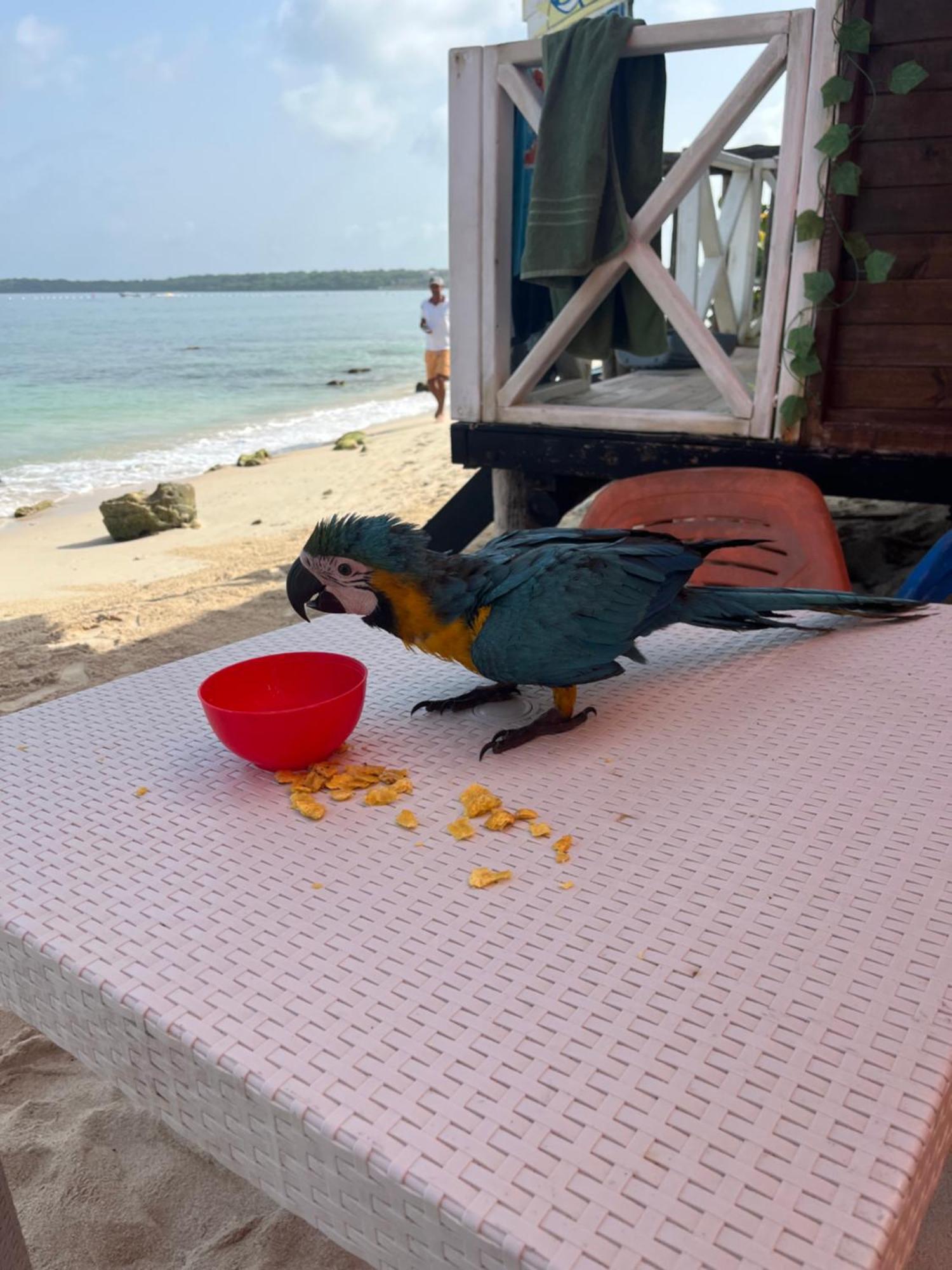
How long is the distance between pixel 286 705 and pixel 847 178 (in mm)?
2494

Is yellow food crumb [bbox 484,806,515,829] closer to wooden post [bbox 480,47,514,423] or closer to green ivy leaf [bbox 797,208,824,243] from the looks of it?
green ivy leaf [bbox 797,208,824,243]

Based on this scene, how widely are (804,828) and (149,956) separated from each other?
67 cm

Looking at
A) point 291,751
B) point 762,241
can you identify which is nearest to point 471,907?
point 291,751

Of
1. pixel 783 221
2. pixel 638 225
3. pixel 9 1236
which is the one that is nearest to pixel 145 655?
pixel 638 225

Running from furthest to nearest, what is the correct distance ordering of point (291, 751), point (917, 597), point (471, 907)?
point (917, 597)
point (291, 751)
point (471, 907)

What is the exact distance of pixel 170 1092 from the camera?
0.74 metres

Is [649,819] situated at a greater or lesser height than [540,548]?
lesser

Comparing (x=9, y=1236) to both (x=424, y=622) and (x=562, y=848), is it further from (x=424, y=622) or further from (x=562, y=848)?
(x=424, y=622)

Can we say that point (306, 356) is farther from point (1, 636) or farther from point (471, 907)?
point (471, 907)

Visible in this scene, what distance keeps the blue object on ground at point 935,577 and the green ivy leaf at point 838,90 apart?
140 cm

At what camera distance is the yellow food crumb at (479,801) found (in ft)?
3.41

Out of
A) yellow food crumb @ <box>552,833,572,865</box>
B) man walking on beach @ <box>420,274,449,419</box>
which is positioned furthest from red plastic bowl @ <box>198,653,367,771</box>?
man walking on beach @ <box>420,274,449,419</box>

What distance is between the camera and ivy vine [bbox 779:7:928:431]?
2.64 meters

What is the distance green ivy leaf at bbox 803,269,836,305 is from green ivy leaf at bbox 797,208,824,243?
0.11 m
